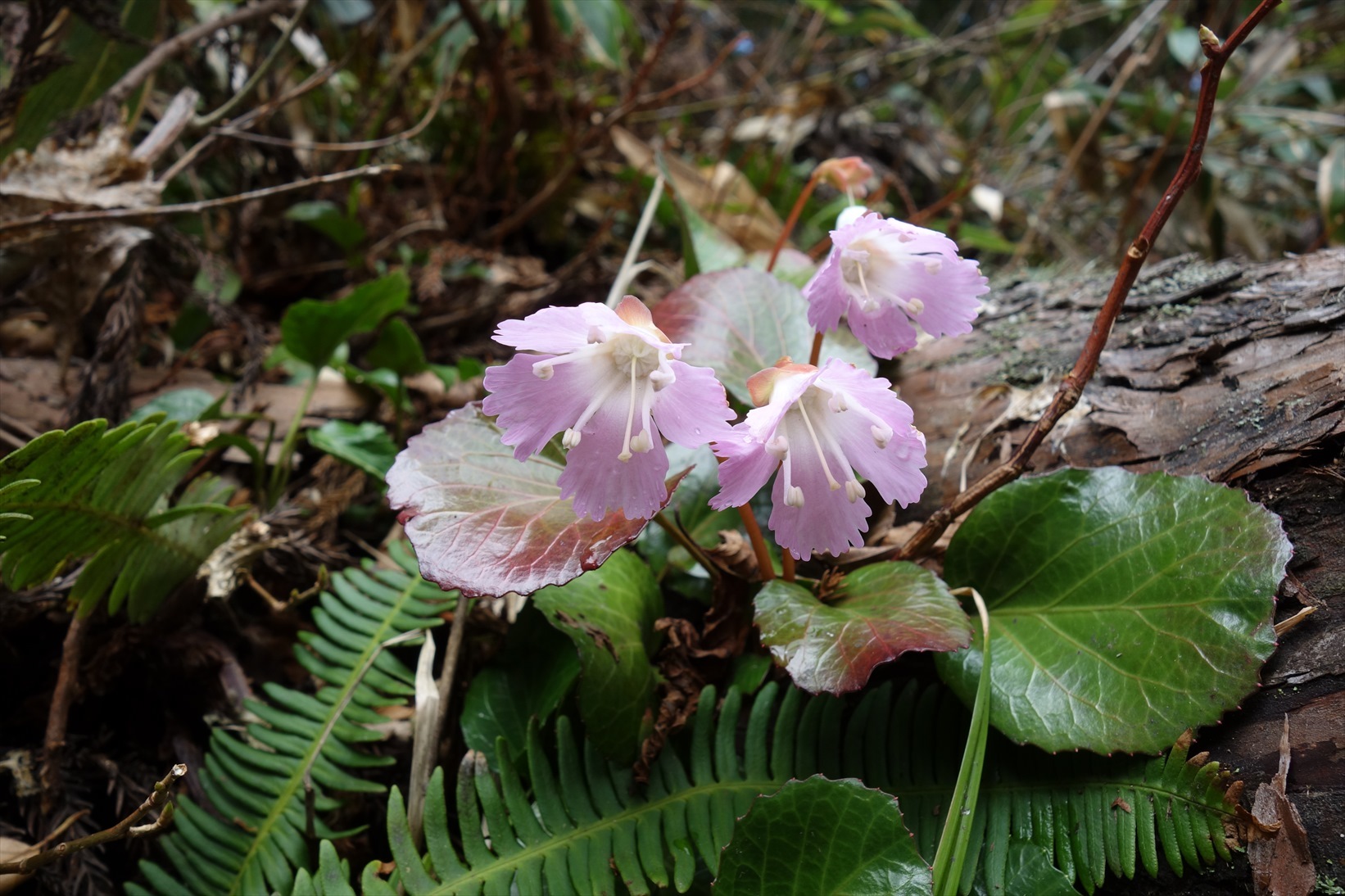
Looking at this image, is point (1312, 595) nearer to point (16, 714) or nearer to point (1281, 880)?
point (1281, 880)

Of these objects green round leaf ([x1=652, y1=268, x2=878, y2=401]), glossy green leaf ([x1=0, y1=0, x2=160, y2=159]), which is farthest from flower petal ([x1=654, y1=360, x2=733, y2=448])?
glossy green leaf ([x1=0, y1=0, x2=160, y2=159])

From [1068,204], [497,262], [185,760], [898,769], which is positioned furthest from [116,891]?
[1068,204]

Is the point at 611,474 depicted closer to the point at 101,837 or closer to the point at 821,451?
the point at 821,451

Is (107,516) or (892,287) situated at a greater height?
(892,287)

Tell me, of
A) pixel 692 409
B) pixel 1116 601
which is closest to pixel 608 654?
pixel 692 409

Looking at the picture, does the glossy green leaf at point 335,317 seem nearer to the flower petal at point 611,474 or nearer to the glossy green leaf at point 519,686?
the glossy green leaf at point 519,686

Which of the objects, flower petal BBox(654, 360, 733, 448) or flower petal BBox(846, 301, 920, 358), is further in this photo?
flower petal BBox(846, 301, 920, 358)

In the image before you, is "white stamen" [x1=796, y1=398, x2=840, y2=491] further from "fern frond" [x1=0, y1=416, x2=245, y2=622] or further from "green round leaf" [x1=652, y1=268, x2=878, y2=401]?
"fern frond" [x1=0, y1=416, x2=245, y2=622]

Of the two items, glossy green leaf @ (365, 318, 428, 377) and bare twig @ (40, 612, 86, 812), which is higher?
glossy green leaf @ (365, 318, 428, 377)
